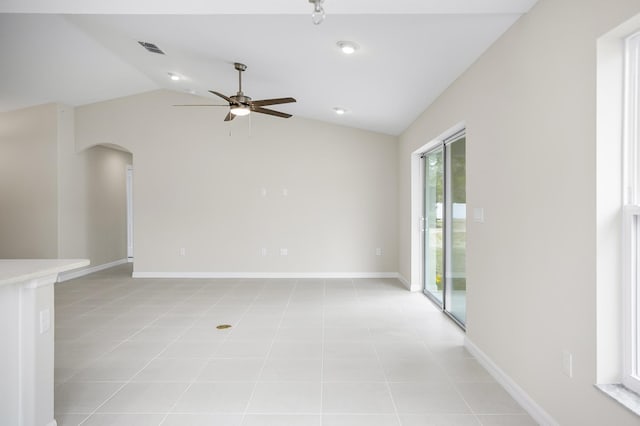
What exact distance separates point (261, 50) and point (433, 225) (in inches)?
129

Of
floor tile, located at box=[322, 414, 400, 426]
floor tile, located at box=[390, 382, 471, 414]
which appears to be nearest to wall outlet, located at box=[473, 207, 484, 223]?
floor tile, located at box=[390, 382, 471, 414]

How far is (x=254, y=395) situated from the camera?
8.54 feet

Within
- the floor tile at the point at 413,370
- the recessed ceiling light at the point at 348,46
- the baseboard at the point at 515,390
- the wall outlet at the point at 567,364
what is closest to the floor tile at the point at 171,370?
the floor tile at the point at 413,370

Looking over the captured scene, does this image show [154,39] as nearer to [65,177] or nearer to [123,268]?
[65,177]

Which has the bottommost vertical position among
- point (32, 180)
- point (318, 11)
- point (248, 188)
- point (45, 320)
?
point (45, 320)

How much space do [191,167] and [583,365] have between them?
6638 mm

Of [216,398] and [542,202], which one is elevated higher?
[542,202]

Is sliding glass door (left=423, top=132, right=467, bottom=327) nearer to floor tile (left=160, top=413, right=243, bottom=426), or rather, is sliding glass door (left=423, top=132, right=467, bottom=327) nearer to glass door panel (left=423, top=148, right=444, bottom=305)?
glass door panel (left=423, top=148, right=444, bottom=305)

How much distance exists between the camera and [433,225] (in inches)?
214

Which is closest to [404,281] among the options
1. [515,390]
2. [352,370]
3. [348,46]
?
[352,370]

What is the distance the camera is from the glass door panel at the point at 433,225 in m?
5.05

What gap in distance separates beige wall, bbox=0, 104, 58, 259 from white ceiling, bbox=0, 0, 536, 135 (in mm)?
314

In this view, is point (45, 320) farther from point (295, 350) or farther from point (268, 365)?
point (295, 350)

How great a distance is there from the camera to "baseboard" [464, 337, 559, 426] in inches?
86.7
